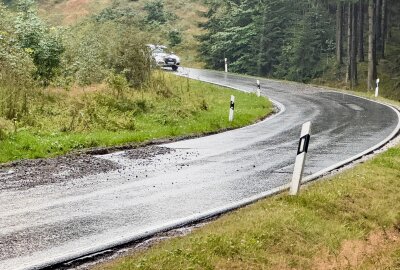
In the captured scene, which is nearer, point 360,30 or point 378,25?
point 360,30

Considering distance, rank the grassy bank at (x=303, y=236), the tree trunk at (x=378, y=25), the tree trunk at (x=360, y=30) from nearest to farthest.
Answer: the grassy bank at (x=303, y=236), the tree trunk at (x=360, y=30), the tree trunk at (x=378, y=25)

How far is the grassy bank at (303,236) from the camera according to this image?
5.31 metres

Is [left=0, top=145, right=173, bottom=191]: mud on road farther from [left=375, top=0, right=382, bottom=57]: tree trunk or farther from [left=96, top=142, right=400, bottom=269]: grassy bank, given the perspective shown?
[left=375, top=0, right=382, bottom=57]: tree trunk

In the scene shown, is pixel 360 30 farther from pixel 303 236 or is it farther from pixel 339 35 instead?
pixel 303 236

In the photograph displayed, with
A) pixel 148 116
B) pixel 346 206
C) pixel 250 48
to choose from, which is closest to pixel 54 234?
pixel 346 206

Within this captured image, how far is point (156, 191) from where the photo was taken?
8.28 meters

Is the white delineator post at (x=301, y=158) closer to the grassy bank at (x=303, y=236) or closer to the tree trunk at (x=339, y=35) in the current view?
the grassy bank at (x=303, y=236)

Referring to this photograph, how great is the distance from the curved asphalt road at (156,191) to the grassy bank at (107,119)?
53.3 inches

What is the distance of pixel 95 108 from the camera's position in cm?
1556

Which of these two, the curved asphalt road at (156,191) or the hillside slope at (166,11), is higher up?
the hillside slope at (166,11)

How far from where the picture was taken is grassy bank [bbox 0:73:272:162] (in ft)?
39.3

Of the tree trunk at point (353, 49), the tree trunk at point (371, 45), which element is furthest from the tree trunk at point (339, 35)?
the tree trunk at point (371, 45)

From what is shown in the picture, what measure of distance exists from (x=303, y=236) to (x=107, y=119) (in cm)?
992

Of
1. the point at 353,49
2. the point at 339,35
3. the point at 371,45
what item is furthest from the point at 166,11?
the point at 371,45
